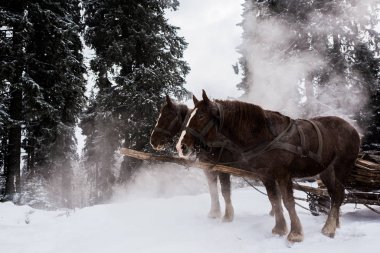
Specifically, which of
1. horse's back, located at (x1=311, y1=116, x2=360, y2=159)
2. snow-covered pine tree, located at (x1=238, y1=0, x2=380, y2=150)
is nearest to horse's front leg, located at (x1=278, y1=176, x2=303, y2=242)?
horse's back, located at (x1=311, y1=116, x2=360, y2=159)

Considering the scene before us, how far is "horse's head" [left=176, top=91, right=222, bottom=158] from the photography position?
461 centimetres

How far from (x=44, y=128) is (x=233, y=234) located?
40.0ft

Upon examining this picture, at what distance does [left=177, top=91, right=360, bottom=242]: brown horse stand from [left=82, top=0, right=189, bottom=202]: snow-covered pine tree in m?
10.3

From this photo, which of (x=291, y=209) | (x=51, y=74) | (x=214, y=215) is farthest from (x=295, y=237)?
(x=51, y=74)

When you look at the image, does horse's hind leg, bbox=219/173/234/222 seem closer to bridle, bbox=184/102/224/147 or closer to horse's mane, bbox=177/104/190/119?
horse's mane, bbox=177/104/190/119

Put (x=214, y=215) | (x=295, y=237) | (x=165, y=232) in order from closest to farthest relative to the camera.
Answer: (x=295, y=237) → (x=165, y=232) → (x=214, y=215)

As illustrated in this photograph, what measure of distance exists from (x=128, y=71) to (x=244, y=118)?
1313 centimetres

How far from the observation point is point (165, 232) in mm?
5121

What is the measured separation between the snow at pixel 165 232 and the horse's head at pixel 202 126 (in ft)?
4.32

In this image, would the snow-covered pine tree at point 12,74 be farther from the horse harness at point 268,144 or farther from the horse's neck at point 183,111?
the horse harness at point 268,144

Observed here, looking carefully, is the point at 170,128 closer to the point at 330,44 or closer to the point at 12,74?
the point at 12,74

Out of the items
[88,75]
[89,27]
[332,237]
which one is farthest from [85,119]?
[332,237]

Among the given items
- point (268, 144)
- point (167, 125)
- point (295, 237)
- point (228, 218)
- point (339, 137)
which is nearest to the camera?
point (295, 237)

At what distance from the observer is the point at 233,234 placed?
16.3 feet
